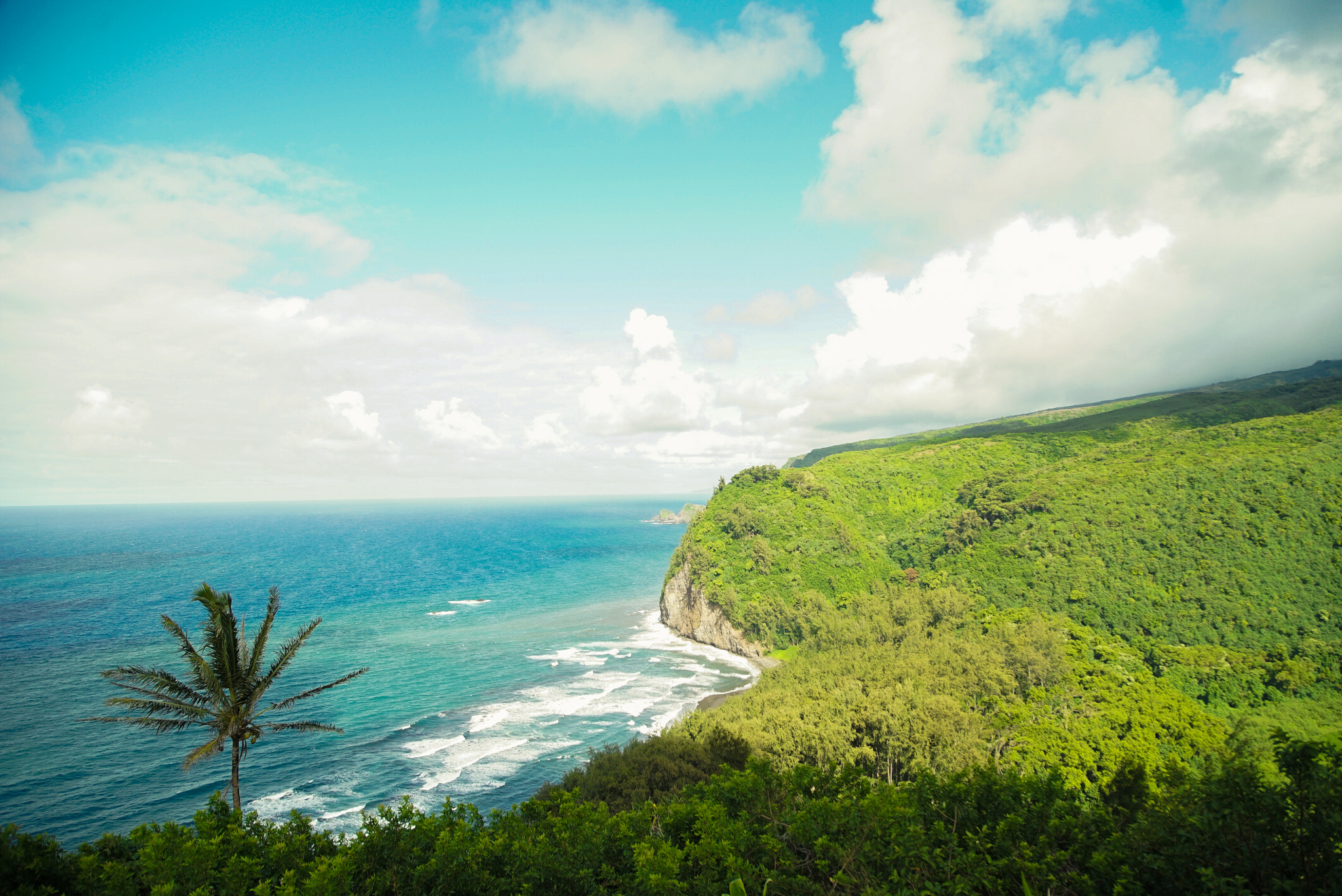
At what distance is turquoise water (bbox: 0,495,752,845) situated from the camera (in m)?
40.6

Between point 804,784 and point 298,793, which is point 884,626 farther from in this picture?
point 298,793

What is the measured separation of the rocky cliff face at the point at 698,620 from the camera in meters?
78.8

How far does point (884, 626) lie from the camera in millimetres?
65688

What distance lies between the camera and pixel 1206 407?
11338 cm

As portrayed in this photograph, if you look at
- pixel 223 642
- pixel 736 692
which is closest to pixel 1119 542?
pixel 736 692

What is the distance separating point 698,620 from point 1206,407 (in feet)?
368

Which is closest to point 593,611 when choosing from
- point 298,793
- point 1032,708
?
point 298,793

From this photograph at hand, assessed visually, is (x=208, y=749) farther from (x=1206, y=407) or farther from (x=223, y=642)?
(x=1206, y=407)

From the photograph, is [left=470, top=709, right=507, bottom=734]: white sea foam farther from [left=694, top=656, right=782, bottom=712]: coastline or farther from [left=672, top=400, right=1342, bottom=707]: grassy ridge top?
[left=672, top=400, right=1342, bottom=707]: grassy ridge top

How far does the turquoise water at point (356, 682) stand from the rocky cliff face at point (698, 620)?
282 centimetres

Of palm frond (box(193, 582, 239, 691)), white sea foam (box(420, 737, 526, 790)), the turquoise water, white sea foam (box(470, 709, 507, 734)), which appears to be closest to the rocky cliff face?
the turquoise water

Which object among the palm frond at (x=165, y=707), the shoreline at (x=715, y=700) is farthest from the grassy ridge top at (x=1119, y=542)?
the palm frond at (x=165, y=707)

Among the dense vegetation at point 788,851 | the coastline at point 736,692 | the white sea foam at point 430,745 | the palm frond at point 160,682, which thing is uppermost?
the palm frond at point 160,682

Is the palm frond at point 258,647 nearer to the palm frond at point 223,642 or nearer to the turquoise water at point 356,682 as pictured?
the palm frond at point 223,642
